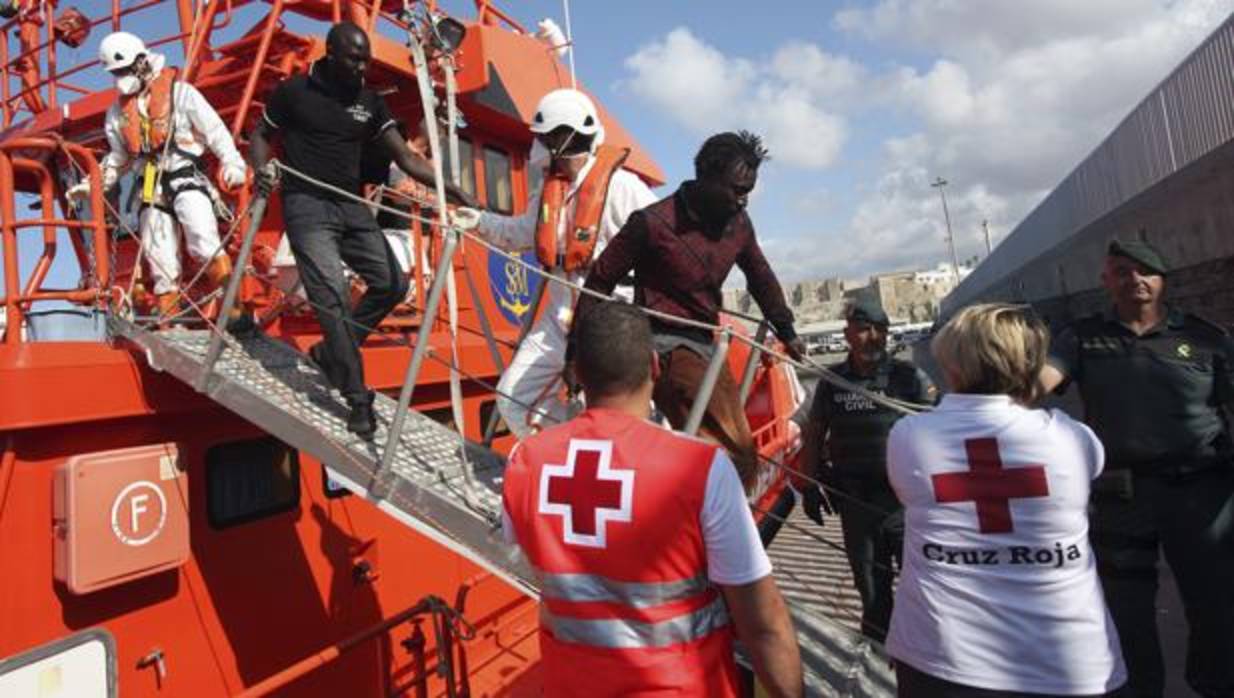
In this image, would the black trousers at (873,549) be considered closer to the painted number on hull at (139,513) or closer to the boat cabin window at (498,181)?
the painted number on hull at (139,513)

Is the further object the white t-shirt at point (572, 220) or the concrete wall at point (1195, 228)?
the concrete wall at point (1195, 228)

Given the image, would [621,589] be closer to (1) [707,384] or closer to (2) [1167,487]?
(1) [707,384]

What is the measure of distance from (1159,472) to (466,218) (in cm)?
286

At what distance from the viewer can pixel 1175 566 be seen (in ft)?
9.26

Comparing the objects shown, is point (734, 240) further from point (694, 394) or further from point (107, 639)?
point (107, 639)

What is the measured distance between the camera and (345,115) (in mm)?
3359

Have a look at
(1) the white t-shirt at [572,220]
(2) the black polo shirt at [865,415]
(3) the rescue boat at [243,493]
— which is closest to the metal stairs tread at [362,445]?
(3) the rescue boat at [243,493]

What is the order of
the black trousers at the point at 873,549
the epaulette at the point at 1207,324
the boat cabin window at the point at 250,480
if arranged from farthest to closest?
the black trousers at the point at 873,549, the boat cabin window at the point at 250,480, the epaulette at the point at 1207,324

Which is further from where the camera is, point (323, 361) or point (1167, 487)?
point (323, 361)

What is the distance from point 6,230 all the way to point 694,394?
284cm

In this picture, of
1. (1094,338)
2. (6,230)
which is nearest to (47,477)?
(6,230)

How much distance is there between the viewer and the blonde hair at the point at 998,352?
6.18ft

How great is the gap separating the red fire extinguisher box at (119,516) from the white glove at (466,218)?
5.09 ft

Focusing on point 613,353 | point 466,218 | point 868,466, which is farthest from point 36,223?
point 868,466
